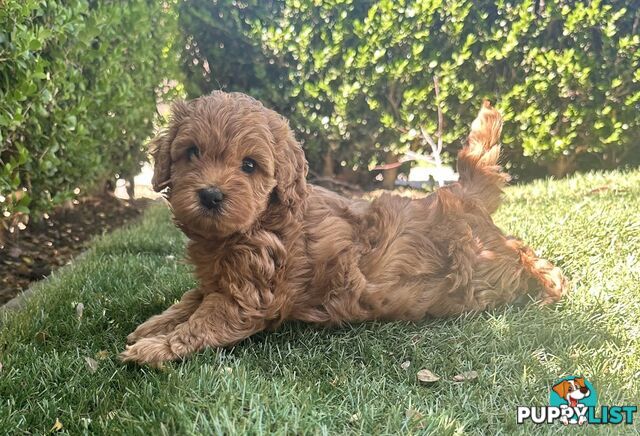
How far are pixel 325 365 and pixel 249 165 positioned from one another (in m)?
0.97

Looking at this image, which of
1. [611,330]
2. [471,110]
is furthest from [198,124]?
[471,110]

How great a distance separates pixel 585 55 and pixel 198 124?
6.06 meters

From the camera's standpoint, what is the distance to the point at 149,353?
7.23ft

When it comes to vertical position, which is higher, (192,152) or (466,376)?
(192,152)

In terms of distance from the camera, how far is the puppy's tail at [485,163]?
10.0ft

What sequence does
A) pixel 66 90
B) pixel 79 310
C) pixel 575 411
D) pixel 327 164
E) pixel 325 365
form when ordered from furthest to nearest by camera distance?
pixel 327 164, pixel 66 90, pixel 79 310, pixel 325 365, pixel 575 411

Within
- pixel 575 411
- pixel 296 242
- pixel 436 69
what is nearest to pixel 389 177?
pixel 436 69

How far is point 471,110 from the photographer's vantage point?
7.19 m

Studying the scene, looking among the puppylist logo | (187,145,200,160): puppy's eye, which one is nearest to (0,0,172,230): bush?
(187,145,200,160): puppy's eye

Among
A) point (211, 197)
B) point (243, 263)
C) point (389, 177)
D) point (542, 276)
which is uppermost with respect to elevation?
point (211, 197)

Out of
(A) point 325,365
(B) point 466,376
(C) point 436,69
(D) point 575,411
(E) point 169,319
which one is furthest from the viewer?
(C) point 436,69

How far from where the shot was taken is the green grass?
181cm

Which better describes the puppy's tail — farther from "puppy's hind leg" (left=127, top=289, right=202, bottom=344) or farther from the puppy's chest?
"puppy's hind leg" (left=127, top=289, right=202, bottom=344)

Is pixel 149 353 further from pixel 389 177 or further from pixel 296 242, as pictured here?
pixel 389 177
